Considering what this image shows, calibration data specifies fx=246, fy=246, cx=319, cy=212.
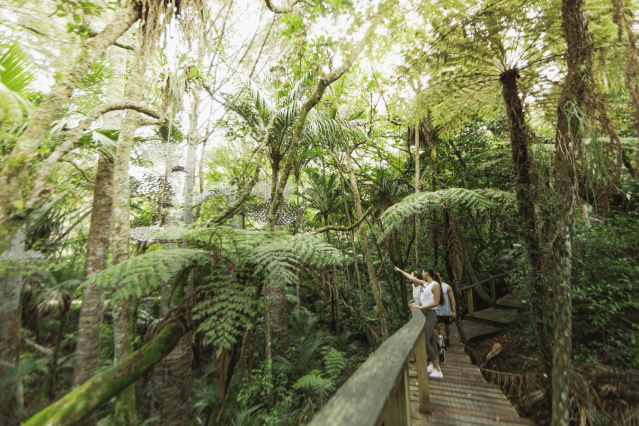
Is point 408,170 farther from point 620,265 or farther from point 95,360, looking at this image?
point 95,360

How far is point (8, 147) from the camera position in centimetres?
280

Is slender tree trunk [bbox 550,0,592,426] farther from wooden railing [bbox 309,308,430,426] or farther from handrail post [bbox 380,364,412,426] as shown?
handrail post [bbox 380,364,412,426]

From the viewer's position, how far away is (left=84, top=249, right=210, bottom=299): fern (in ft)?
6.13

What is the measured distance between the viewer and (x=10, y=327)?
152 inches

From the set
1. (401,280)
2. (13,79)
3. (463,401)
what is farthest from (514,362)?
(13,79)

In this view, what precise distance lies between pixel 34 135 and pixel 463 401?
465 centimetres

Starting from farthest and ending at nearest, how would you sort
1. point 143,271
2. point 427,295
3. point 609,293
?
point 427,295, point 609,293, point 143,271

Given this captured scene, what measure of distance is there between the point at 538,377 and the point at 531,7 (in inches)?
209

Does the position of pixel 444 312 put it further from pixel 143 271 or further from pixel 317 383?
pixel 143 271

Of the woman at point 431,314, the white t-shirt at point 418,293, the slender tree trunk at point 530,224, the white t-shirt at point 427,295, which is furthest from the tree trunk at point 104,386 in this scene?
the slender tree trunk at point 530,224

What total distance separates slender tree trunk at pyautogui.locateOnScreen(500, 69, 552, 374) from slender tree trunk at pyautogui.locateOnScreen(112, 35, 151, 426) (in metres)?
4.82

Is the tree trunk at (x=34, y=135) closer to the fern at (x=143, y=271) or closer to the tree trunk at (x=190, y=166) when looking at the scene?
the fern at (x=143, y=271)

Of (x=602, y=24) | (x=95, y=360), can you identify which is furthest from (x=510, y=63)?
(x=95, y=360)

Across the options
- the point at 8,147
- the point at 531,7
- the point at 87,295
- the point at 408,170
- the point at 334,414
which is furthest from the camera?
the point at 408,170
